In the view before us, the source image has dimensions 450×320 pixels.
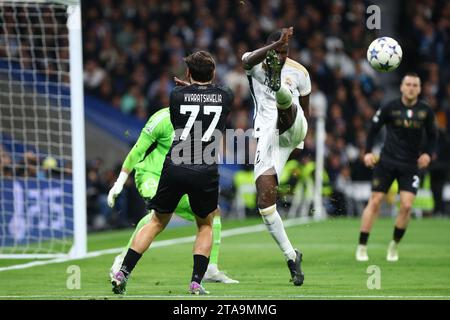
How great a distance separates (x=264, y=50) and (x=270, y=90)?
1.15 meters

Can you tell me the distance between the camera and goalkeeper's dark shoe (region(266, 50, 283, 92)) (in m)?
11.6

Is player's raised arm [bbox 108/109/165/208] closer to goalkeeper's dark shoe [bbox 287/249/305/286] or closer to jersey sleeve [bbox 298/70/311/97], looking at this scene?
jersey sleeve [bbox 298/70/311/97]

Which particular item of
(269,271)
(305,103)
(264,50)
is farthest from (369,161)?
(264,50)

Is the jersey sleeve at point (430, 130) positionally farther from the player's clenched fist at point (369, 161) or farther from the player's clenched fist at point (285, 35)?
the player's clenched fist at point (285, 35)

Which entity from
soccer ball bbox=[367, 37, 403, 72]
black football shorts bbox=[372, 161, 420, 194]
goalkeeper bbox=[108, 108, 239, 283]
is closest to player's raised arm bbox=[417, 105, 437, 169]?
black football shorts bbox=[372, 161, 420, 194]

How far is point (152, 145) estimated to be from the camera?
13.2 meters

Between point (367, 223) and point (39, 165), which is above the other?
point (39, 165)

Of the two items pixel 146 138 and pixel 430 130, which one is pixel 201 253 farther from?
pixel 430 130

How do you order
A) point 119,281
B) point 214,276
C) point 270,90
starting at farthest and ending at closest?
1. point 214,276
2. point 270,90
3. point 119,281

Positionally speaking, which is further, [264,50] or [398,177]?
[398,177]

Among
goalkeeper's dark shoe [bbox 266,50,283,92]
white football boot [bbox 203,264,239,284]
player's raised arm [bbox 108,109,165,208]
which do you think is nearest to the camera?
goalkeeper's dark shoe [bbox 266,50,283,92]

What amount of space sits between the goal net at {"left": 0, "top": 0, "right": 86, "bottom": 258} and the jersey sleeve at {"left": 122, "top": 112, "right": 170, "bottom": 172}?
3.81 m

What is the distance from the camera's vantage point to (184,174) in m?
10.7
